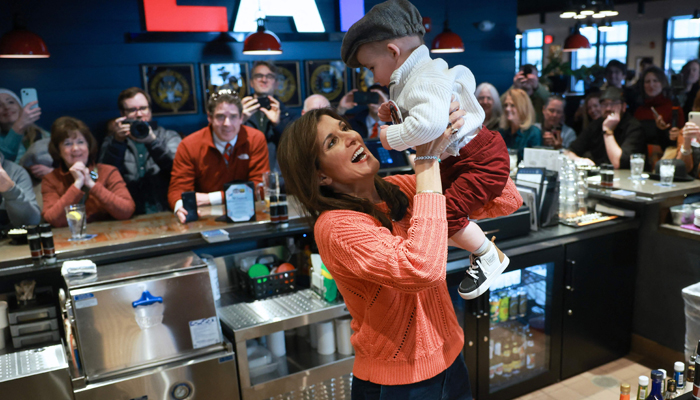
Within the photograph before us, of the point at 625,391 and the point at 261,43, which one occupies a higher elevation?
the point at 261,43

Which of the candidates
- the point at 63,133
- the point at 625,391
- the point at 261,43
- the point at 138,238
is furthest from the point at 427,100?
the point at 261,43

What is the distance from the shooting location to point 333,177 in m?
1.50

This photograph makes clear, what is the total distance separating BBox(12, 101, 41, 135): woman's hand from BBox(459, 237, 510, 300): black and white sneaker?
4.30 metres

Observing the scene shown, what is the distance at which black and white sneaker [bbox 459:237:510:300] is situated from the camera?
4.83 feet

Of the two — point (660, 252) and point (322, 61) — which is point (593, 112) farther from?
point (322, 61)

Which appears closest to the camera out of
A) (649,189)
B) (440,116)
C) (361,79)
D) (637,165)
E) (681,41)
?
(440,116)

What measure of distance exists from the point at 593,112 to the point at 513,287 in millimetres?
2802

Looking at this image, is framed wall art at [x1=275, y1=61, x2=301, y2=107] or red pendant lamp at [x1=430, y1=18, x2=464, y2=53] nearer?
framed wall art at [x1=275, y1=61, x2=301, y2=107]

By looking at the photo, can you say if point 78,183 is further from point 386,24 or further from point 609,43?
point 609,43

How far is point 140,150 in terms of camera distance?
4.32 meters

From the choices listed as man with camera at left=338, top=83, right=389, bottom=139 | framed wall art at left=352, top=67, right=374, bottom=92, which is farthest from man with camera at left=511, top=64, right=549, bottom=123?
man with camera at left=338, top=83, right=389, bottom=139

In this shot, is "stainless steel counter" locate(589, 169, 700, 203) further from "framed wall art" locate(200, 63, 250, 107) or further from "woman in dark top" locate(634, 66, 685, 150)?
"framed wall art" locate(200, 63, 250, 107)

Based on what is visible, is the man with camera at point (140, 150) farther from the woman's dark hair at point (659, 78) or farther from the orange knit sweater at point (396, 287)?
the woman's dark hair at point (659, 78)

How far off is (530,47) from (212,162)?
15.0 meters
